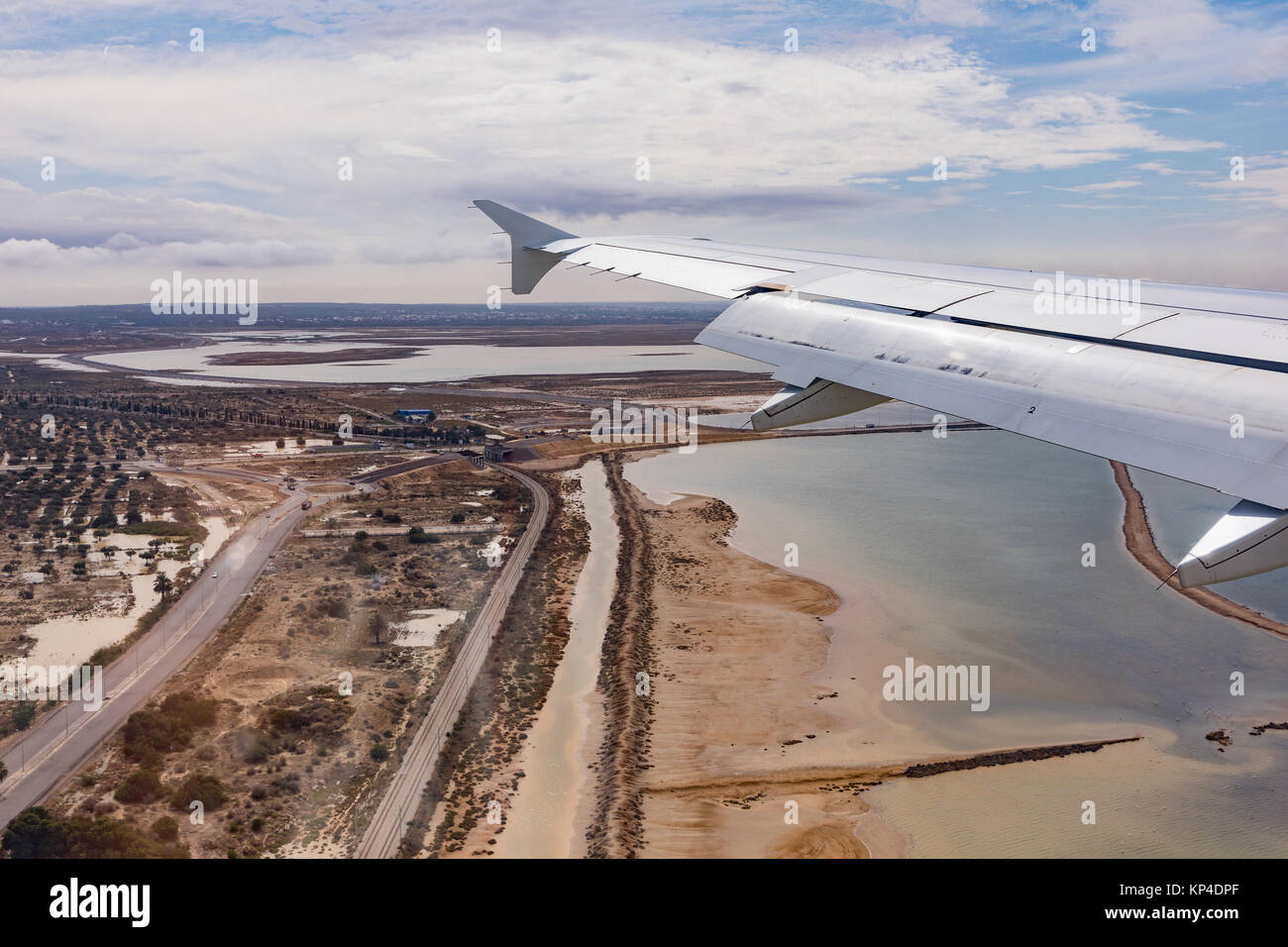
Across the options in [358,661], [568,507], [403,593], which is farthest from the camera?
[568,507]

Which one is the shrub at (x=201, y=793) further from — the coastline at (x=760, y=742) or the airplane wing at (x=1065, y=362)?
the airplane wing at (x=1065, y=362)

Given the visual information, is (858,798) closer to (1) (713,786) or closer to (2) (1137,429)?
(1) (713,786)

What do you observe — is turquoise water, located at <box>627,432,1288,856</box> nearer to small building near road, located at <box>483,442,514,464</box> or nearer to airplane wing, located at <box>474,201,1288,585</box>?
small building near road, located at <box>483,442,514,464</box>

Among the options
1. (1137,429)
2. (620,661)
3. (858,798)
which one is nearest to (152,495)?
(620,661)

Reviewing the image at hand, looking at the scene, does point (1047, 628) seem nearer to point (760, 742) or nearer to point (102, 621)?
point (760, 742)

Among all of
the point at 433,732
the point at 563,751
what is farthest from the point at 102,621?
the point at 563,751

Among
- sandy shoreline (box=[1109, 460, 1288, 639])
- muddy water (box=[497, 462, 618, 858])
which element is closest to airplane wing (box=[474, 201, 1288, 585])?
muddy water (box=[497, 462, 618, 858])

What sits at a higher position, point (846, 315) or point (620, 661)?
point (846, 315)
